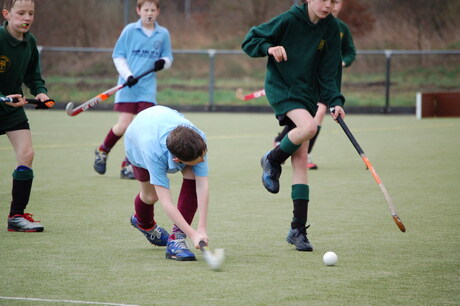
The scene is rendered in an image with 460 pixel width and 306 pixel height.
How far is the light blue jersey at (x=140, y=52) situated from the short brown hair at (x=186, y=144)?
4368mm

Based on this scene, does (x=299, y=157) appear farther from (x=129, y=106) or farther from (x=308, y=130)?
(x=129, y=106)

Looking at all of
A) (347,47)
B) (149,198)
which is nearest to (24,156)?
(149,198)

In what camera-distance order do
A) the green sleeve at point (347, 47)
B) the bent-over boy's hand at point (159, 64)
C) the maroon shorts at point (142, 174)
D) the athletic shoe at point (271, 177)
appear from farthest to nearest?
the green sleeve at point (347, 47)
the bent-over boy's hand at point (159, 64)
the athletic shoe at point (271, 177)
the maroon shorts at point (142, 174)

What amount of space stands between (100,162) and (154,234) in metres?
3.43

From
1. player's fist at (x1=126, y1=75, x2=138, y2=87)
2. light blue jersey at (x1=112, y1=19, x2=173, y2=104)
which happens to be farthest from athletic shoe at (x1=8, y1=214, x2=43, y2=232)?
light blue jersey at (x1=112, y1=19, x2=173, y2=104)

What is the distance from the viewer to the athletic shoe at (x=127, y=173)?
8.28m

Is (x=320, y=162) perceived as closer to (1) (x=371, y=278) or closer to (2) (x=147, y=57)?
(2) (x=147, y=57)

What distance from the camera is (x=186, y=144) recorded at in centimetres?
413

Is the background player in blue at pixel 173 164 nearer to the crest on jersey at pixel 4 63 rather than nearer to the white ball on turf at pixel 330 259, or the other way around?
the white ball on turf at pixel 330 259

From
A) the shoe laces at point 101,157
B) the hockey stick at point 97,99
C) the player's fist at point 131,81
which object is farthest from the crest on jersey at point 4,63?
the shoe laces at point 101,157

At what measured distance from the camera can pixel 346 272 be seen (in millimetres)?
4230

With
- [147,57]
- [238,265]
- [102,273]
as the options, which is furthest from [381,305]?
[147,57]

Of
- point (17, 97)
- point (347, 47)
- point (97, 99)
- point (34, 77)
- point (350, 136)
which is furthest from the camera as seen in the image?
point (347, 47)

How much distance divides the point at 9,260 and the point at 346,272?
1.77m
